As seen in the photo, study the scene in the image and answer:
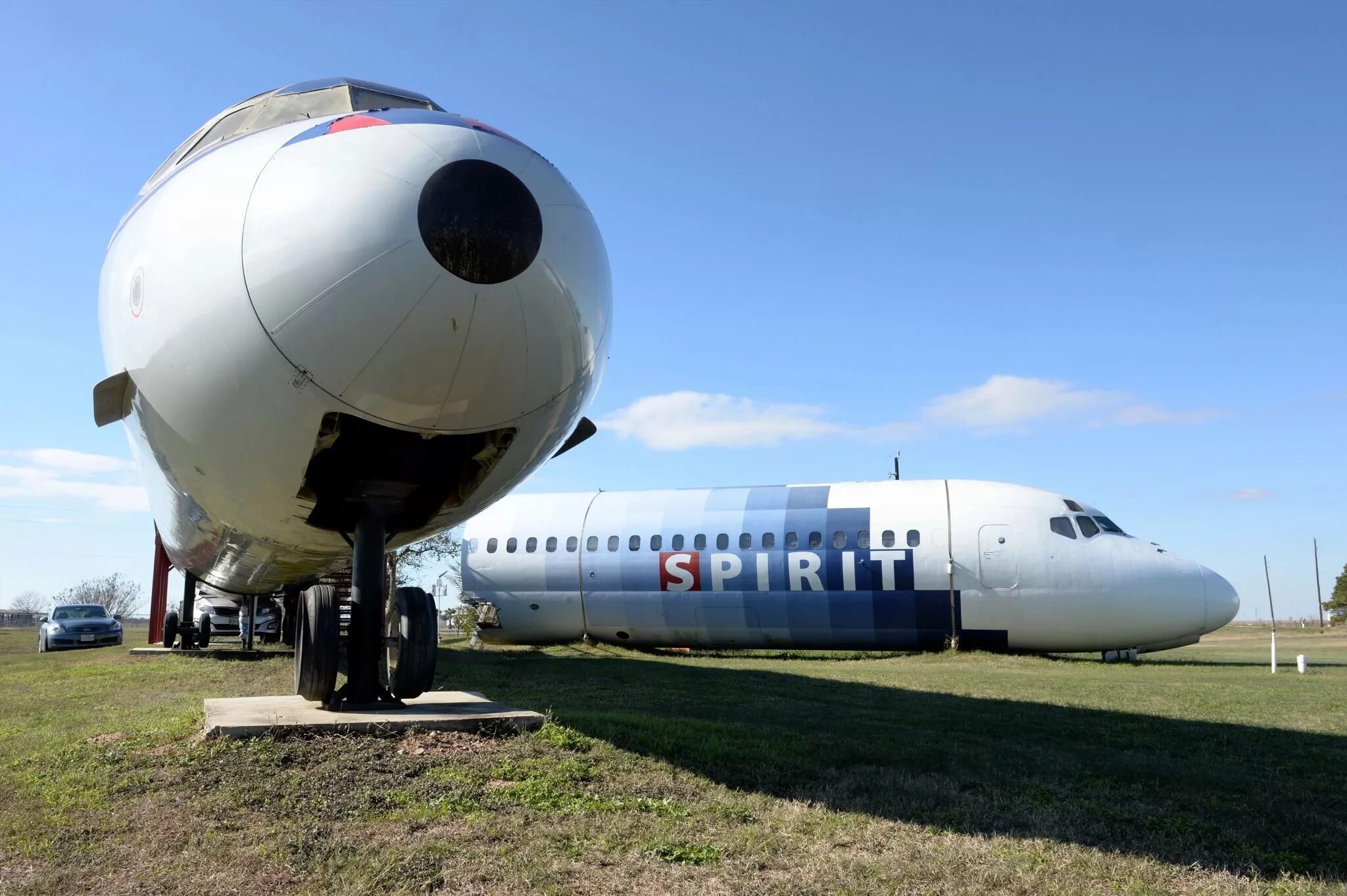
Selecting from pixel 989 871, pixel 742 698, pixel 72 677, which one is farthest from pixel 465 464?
pixel 72 677

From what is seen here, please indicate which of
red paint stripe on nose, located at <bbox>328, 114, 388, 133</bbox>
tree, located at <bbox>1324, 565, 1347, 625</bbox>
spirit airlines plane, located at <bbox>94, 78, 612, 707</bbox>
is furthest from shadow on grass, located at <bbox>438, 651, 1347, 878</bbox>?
tree, located at <bbox>1324, 565, 1347, 625</bbox>

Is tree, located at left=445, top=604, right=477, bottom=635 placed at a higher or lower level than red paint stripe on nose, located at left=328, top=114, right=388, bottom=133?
lower

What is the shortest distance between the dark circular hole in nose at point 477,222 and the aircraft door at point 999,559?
15537 mm

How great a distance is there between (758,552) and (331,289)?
1581 centimetres

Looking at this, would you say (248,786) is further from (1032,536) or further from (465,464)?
(1032,536)

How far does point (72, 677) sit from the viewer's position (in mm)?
12125

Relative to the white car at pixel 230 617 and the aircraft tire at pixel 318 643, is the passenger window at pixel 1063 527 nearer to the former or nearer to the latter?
the white car at pixel 230 617

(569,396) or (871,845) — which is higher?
(569,396)

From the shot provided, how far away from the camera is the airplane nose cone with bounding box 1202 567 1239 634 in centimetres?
1784

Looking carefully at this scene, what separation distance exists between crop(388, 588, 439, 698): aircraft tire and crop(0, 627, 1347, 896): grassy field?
1.75 ft

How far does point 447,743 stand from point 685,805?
5.54 ft

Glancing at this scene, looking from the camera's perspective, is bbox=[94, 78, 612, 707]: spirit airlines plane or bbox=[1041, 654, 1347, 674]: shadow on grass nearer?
bbox=[94, 78, 612, 707]: spirit airlines plane

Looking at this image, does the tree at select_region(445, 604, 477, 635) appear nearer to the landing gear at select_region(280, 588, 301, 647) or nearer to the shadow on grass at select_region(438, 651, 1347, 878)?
the landing gear at select_region(280, 588, 301, 647)

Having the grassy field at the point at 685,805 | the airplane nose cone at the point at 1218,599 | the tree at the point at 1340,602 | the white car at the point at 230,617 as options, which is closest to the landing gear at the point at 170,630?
the white car at the point at 230,617
